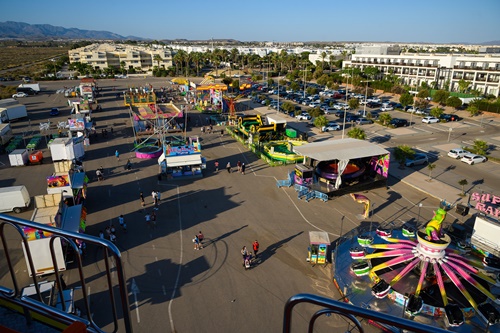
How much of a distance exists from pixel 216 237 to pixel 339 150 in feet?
36.9

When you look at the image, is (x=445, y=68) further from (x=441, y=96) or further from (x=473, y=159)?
(x=473, y=159)

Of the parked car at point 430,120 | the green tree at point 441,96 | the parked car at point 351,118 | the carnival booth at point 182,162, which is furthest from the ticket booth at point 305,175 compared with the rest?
the green tree at point 441,96

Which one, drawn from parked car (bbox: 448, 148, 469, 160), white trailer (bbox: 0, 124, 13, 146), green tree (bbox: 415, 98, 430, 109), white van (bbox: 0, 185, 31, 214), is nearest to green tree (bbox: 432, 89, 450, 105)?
green tree (bbox: 415, 98, 430, 109)

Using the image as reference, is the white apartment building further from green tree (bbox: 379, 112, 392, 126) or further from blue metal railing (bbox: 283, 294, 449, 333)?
blue metal railing (bbox: 283, 294, 449, 333)

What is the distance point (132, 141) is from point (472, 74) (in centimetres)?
5919

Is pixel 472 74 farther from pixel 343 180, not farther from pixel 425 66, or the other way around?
pixel 343 180

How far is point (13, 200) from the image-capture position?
2167cm

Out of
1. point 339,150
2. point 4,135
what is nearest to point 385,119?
point 339,150

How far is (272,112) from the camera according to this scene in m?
51.6

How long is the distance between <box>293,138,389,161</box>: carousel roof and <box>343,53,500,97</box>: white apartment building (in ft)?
150

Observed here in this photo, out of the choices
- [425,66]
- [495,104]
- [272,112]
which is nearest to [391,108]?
[495,104]

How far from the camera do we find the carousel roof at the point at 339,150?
23172 mm

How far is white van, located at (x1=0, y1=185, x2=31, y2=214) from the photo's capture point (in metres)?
21.5

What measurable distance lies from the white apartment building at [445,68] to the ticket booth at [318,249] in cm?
5636
